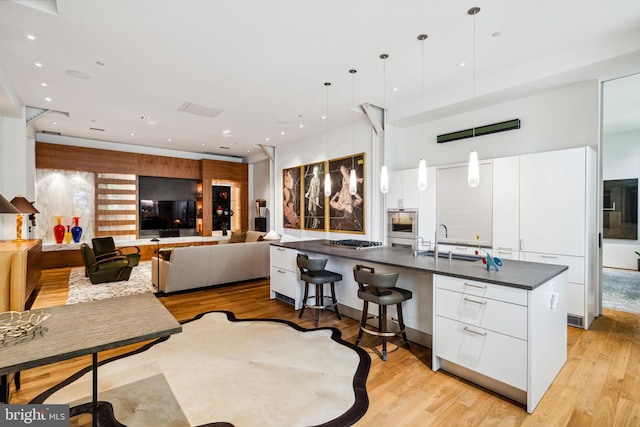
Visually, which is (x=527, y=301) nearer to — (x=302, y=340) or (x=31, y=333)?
(x=302, y=340)

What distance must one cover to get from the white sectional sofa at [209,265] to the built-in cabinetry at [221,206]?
14.4 feet

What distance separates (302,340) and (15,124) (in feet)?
20.9

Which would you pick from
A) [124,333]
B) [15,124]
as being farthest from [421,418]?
[15,124]

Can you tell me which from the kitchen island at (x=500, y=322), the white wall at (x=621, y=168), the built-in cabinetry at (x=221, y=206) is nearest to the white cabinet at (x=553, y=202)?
the kitchen island at (x=500, y=322)

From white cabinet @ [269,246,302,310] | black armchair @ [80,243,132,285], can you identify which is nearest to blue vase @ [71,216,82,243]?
black armchair @ [80,243,132,285]

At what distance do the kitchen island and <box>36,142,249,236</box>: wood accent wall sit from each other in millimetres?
7896

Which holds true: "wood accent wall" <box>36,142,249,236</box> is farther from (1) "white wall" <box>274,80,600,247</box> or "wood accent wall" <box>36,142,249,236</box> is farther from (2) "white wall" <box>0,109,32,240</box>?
(1) "white wall" <box>274,80,600,247</box>

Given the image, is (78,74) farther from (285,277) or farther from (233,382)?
(233,382)

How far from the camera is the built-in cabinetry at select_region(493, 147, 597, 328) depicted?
3.55m

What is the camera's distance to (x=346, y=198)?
6.58 meters

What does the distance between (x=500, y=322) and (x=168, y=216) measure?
9298 millimetres

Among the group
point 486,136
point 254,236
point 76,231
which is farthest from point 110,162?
point 486,136

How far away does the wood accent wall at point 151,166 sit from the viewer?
7.65 m

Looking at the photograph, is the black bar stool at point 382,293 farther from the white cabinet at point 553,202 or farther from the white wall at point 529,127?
the white wall at point 529,127
